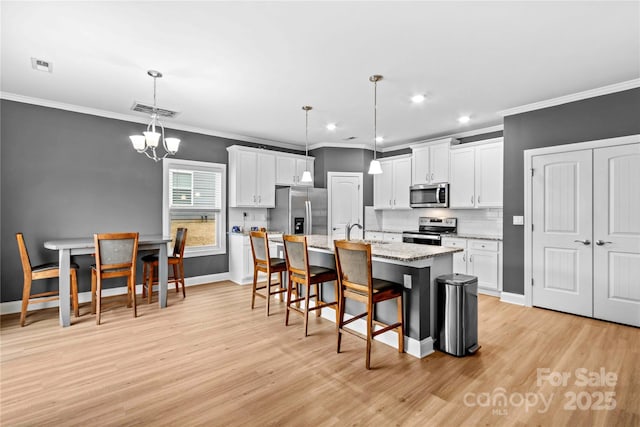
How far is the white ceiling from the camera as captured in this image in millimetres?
2277

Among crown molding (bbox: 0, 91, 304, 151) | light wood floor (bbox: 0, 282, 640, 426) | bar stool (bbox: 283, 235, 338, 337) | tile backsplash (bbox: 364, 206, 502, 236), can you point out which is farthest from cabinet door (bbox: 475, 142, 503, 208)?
crown molding (bbox: 0, 91, 304, 151)

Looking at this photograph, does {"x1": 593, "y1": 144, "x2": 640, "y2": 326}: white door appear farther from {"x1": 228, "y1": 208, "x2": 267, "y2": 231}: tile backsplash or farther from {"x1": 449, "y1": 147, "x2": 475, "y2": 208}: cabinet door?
{"x1": 228, "y1": 208, "x2": 267, "y2": 231}: tile backsplash

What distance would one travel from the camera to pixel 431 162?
571 cm

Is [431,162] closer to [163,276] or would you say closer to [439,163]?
[439,163]

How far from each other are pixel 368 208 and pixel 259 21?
4763 mm

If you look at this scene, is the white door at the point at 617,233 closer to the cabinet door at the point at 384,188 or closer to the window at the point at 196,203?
the cabinet door at the point at 384,188

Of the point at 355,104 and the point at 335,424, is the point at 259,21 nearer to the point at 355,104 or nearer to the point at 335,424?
the point at 355,104

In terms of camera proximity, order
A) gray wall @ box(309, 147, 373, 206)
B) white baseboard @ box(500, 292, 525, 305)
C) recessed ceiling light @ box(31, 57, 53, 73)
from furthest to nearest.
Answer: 1. gray wall @ box(309, 147, 373, 206)
2. white baseboard @ box(500, 292, 525, 305)
3. recessed ceiling light @ box(31, 57, 53, 73)

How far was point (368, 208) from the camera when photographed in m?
6.70

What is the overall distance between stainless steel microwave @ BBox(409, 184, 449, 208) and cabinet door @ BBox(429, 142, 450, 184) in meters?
0.14

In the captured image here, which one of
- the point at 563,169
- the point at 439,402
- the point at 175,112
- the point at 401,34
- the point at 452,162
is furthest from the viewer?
the point at 452,162

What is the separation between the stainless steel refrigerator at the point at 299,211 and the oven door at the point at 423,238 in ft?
5.15

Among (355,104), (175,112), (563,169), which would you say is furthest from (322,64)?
(563,169)

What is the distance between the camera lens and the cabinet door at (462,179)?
5.21 m
